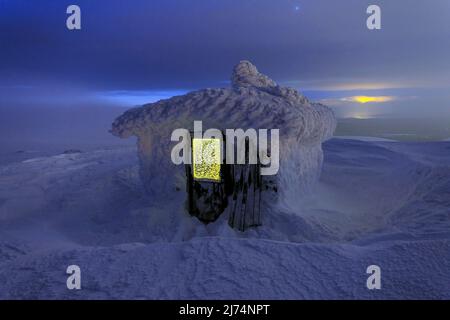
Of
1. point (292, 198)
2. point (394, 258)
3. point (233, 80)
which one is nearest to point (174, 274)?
point (394, 258)

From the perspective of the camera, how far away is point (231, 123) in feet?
26.8

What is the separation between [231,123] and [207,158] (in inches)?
42.9

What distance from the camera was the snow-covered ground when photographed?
139 inches

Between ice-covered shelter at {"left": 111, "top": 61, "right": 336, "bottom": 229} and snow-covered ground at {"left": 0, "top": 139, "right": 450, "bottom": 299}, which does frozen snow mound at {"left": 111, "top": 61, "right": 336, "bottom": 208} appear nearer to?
ice-covered shelter at {"left": 111, "top": 61, "right": 336, "bottom": 229}

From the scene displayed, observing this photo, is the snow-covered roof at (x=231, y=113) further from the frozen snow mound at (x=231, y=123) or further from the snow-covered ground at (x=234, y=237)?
the snow-covered ground at (x=234, y=237)

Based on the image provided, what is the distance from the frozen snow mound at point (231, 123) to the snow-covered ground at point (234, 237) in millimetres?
675

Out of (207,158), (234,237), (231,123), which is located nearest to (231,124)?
(231,123)

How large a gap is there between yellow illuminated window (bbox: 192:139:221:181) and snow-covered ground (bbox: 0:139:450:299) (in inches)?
45.9

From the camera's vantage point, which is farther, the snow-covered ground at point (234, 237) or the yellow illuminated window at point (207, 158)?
the yellow illuminated window at point (207, 158)

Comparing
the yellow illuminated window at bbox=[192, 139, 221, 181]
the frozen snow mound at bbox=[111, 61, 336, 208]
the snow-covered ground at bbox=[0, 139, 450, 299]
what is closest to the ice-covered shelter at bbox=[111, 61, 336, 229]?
the frozen snow mound at bbox=[111, 61, 336, 208]

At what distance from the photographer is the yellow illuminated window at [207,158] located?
8156 mm

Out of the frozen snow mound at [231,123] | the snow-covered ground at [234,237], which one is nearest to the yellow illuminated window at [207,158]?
the frozen snow mound at [231,123]

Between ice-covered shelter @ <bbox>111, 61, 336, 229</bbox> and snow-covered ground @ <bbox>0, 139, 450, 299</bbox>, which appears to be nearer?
snow-covered ground @ <bbox>0, 139, 450, 299</bbox>

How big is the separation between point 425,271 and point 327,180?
352 inches
